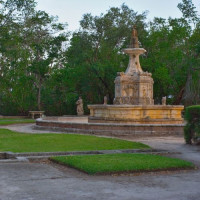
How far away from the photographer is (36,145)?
43.0 feet

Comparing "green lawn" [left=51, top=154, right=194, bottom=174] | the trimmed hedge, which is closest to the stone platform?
the trimmed hedge

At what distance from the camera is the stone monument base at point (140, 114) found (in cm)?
2319

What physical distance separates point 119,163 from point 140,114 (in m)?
14.5

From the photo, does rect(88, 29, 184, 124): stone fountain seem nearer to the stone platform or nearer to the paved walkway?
the stone platform

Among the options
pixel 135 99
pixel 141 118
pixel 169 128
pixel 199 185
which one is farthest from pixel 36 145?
pixel 135 99

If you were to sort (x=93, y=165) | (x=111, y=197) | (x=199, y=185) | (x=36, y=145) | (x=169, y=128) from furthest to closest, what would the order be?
1. (x=169, y=128)
2. (x=36, y=145)
3. (x=93, y=165)
4. (x=199, y=185)
5. (x=111, y=197)

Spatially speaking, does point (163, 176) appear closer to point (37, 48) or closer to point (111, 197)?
point (111, 197)

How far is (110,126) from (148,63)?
22960 mm

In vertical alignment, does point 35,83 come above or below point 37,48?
below

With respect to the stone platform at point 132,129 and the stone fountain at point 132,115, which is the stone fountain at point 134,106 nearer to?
the stone fountain at point 132,115

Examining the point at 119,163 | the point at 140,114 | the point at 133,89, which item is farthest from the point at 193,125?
the point at 133,89

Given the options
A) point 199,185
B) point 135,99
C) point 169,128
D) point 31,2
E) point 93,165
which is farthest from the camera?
point 31,2

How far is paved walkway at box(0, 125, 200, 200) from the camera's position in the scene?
6.41 m

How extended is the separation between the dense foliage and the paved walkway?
2973 centimetres
